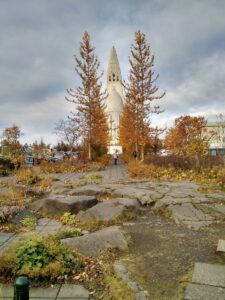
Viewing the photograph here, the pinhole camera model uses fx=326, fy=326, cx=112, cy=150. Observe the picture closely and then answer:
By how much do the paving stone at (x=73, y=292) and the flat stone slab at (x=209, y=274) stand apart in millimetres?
1362

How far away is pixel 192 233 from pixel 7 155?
19533mm

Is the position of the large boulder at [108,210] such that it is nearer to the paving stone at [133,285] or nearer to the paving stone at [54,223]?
the paving stone at [54,223]

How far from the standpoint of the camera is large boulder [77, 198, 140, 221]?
7.41 meters

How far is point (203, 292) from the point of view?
377cm

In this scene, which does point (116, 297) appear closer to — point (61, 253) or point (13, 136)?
point (61, 253)

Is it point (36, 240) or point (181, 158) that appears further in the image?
point (181, 158)

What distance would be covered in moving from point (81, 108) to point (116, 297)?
2691 centimetres

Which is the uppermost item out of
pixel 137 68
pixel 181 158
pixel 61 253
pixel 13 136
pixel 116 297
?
pixel 137 68

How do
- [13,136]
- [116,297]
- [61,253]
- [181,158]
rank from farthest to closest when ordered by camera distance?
[13,136]
[181,158]
[61,253]
[116,297]

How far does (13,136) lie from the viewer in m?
46.9

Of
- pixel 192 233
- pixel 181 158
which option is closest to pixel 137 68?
pixel 181 158

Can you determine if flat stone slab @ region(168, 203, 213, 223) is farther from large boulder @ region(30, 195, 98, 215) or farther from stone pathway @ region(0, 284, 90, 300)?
stone pathway @ region(0, 284, 90, 300)

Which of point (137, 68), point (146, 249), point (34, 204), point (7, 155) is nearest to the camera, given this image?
point (146, 249)

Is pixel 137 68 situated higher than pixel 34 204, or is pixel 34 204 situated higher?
pixel 137 68
